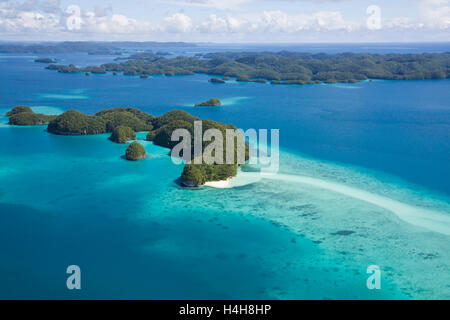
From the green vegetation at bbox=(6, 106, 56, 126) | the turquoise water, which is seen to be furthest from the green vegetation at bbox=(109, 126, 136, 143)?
the green vegetation at bbox=(6, 106, 56, 126)

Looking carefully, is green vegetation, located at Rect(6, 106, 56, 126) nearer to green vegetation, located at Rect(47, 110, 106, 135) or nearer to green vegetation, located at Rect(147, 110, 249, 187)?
green vegetation, located at Rect(47, 110, 106, 135)

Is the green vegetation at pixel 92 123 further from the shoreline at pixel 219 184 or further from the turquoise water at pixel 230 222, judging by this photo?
the shoreline at pixel 219 184

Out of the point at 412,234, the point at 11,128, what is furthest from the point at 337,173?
the point at 11,128

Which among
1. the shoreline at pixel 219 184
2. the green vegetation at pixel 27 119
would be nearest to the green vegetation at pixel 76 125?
the green vegetation at pixel 27 119

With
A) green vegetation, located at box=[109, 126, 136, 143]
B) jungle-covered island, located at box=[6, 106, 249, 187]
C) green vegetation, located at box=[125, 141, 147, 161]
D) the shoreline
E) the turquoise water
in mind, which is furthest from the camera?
green vegetation, located at box=[109, 126, 136, 143]

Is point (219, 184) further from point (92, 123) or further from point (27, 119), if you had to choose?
point (27, 119)
